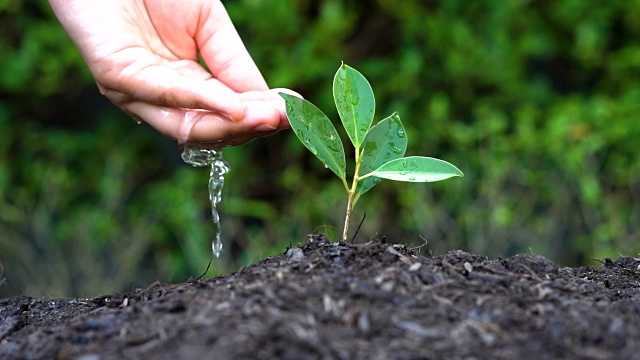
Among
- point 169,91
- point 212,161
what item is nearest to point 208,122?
point 169,91

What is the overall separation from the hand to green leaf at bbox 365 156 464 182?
0.32 meters

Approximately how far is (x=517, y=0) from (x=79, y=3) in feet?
6.59

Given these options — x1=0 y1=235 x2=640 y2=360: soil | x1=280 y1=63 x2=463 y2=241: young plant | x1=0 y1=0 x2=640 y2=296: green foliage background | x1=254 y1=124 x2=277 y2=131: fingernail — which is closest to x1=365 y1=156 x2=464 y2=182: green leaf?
x1=280 y1=63 x2=463 y2=241: young plant

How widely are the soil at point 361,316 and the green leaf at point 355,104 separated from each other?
0.24 metres

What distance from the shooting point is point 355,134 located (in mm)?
1465

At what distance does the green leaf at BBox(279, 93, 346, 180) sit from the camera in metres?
1.45

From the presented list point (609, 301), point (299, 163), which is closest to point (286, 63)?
point (299, 163)

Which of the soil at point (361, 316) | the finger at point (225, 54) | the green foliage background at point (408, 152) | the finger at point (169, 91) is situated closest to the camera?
the soil at point (361, 316)

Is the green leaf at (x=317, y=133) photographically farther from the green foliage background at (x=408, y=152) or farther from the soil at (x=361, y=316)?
the green foliage background at (x=408, y=152)

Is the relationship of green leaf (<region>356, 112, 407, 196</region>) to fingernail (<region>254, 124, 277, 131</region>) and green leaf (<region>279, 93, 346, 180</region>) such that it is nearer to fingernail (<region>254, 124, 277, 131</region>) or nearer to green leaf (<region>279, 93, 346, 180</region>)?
green leaf (<region>279, 93, 346, 180</region>)

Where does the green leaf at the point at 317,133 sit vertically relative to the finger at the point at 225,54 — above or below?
below

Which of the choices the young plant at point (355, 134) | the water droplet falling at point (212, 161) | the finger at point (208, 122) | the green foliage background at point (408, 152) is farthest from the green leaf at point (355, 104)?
the green foliage background at point (408, 152)

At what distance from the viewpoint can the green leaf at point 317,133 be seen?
4.75ft

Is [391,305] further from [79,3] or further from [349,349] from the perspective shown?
[79,3]
